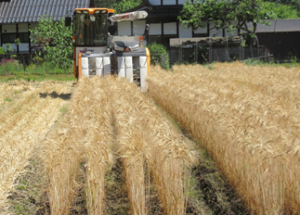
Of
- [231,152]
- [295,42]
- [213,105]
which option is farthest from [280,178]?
[295,42]

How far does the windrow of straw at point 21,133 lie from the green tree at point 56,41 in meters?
11.6

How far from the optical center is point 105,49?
13.9 m

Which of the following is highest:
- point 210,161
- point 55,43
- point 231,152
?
point 55,43

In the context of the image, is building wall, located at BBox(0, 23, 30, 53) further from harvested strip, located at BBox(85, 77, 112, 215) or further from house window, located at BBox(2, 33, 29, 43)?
harvested strip, located at BBox(85, 77, 112, 215)

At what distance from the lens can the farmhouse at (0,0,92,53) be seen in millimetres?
29219

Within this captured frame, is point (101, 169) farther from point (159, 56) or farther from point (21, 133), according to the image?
point (159, 56)

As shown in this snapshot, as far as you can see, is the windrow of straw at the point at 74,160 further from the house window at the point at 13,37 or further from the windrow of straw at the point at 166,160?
the house window at the point at 13,37

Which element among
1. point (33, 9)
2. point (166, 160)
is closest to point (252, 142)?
point (166, 160)

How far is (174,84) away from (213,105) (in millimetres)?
3666

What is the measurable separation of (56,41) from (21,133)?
17.4 metres

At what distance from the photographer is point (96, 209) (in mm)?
4191

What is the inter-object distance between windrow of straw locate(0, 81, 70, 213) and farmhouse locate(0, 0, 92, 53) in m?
17.8

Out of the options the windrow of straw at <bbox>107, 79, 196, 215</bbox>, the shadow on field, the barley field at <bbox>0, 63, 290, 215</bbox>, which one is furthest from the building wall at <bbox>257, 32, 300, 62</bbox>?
the windrow of straw at <bbox>107, 79, 196, 215</bbox>

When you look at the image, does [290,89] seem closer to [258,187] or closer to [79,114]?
[79,114]
